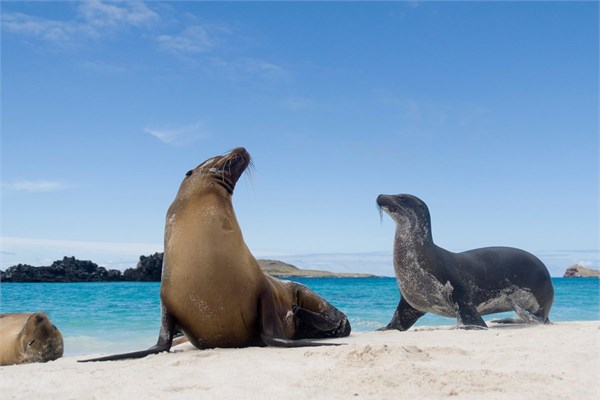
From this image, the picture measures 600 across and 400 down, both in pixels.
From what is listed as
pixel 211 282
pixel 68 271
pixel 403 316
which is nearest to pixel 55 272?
pixel 68 271

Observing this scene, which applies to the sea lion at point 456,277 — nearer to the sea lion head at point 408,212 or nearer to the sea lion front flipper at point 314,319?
the sea lion head at point 408,212

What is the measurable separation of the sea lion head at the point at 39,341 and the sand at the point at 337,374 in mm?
1151

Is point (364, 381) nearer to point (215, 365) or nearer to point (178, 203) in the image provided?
point (215, 365)

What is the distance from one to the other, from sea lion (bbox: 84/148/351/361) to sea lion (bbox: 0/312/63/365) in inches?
53.2

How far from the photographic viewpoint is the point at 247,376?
3770mm

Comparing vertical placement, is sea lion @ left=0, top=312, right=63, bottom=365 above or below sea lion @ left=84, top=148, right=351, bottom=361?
below

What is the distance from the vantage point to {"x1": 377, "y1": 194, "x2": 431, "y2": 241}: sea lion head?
7.68 m

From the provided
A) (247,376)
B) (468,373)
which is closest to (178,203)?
(247,376)

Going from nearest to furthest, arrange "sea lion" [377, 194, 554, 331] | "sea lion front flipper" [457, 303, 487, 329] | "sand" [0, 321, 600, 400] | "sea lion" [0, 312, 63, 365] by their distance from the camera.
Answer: "sand" [0, 321, 600, 400] < "sea lion" [0, 312, 63, 365] < "sea lion front flipper" [457, 303, 487, 329] < "sea lion" [377, 194, 554, 331]

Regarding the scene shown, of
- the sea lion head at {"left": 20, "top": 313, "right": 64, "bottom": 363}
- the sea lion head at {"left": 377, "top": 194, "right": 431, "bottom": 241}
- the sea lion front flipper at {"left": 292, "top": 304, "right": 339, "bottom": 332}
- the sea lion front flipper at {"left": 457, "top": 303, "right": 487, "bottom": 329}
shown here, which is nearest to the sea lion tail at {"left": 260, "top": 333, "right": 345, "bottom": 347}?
the sea lion front flipper at {"left": 292, "top": 304, "right": 339, "bottom": 332}

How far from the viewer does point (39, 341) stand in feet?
19.7

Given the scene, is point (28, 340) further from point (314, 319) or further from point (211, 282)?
point (314, 319)

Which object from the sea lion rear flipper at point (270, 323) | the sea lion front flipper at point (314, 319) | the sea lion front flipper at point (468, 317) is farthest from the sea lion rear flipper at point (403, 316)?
the sea lion rear flipper at point (270, 323)

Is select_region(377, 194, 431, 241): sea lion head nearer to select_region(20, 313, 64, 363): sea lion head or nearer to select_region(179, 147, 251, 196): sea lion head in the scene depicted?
select_region(179, 147, 251, 196): sea lion head
